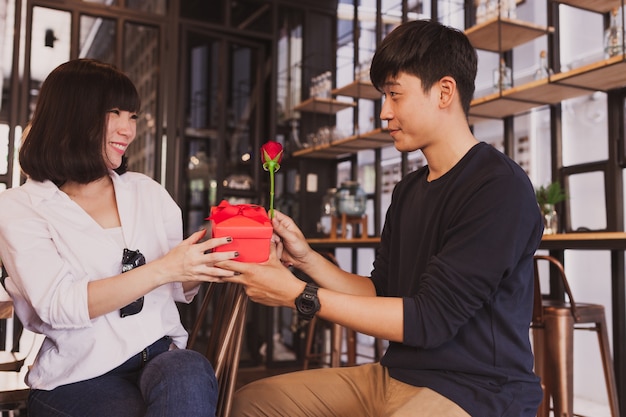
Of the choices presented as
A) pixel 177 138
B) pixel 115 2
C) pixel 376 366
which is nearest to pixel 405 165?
pixel 177 138

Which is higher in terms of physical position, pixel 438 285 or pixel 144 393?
pixel 438 285

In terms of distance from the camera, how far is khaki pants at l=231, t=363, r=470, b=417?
1.41 m

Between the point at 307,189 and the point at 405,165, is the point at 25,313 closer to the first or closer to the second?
the point at 405,165

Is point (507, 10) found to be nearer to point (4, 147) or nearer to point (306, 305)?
point (306, 305)

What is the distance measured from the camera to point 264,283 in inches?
50.2

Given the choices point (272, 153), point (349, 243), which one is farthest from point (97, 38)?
point (272, 153)

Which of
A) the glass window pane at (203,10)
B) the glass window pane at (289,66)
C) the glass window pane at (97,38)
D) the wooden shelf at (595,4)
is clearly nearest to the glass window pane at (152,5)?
the glass window pane at (203,10)

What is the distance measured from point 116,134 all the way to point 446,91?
79 centimetres

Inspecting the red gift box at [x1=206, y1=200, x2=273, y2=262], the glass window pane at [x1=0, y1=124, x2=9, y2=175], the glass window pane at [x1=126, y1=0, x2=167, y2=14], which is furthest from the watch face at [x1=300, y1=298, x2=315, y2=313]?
the glass window pane at [x1=126, y1=0, x2=167, y2=14]

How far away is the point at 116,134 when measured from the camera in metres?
1.49

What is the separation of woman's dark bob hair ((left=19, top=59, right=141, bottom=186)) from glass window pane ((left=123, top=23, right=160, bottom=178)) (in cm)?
330

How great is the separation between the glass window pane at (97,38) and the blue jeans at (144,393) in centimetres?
367

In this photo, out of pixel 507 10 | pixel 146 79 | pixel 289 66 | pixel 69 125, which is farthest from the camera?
pixel 289 66

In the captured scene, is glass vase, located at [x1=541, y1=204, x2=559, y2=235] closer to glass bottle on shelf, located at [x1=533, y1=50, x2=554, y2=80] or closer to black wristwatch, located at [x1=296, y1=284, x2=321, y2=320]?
A: glass bottle on shelf, located at [x1=533, y1=50, x2=554, y2=80]
